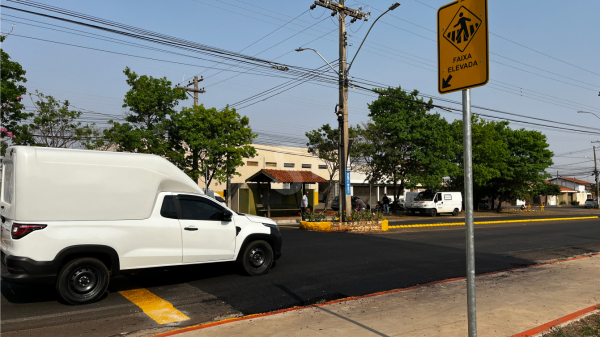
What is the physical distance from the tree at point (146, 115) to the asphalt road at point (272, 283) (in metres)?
15.8

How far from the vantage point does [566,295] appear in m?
7.27

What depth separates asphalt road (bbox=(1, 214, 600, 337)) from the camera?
19.7 feet

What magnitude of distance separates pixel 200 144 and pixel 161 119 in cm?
325

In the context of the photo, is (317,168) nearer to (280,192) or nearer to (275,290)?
(280,192)

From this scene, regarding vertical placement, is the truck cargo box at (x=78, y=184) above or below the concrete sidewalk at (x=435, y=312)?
above

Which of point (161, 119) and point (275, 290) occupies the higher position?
point (161, 119)

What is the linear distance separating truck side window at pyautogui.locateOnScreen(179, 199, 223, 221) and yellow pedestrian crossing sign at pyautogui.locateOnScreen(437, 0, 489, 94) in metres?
5.49

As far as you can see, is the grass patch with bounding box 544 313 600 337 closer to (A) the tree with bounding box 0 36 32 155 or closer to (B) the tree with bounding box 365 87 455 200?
(A) the tree with bounding box 0 36 32 155

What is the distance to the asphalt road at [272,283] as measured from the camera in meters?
6.02

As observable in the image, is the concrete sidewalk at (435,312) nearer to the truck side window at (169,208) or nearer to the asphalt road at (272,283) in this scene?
the asphalt road at (272,283)

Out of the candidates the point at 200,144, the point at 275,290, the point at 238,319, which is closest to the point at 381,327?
the point at 238,319

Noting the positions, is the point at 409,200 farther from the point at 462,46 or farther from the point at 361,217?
the point at 462,46

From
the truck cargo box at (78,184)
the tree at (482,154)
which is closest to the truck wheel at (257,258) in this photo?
the truck cargo box at (78,184)

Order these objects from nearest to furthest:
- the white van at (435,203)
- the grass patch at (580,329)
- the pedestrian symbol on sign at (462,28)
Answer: the pedestrian symbol on sign at (462,28)
the grass patch at (580,329)
the white van at (435,203)
